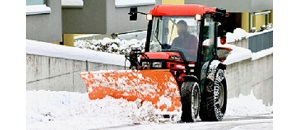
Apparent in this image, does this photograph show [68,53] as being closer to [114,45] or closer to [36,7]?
[36,7]

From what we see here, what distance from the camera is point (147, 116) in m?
14.5

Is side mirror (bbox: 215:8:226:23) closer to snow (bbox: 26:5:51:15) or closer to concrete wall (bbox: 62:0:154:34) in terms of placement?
snow (bbox: 26:5:51:15)

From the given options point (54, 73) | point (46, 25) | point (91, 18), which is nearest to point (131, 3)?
point (91, 18)

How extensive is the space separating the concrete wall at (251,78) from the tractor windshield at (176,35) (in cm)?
976

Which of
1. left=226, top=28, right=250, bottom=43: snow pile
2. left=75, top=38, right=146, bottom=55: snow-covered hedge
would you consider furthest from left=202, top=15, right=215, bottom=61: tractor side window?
left=226, top=28, right=250, bottom=43: snow pile

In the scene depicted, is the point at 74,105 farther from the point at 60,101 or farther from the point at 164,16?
the point at 164,16

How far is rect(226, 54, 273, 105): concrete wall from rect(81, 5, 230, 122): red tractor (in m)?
8.96

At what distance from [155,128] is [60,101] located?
281 centimetres

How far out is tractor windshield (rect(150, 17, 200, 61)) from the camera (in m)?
15.4

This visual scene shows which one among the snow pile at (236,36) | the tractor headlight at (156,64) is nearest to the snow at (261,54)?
the snow pile at (236,36)

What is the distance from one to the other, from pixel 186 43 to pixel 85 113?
2.10 metres

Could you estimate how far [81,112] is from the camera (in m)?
15.1
